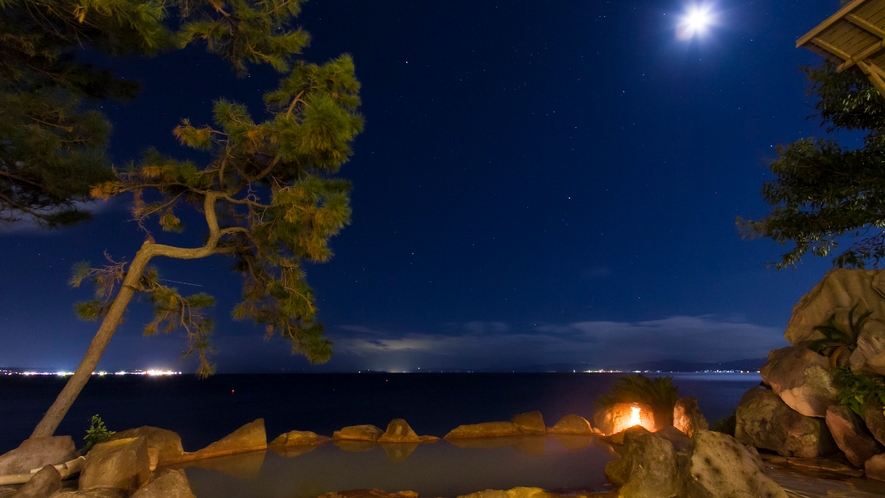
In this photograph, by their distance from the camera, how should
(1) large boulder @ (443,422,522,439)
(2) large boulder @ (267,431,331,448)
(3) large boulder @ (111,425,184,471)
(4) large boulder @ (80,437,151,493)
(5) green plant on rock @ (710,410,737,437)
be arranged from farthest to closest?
(1) large boulder @ (443,422,522,439) → (2) large boulder @ (267,431,331,448) → (5) green plant on rock @ (710,410,737,437) → (3) large boulder @ (111,425,184,471) → (4) large boulder @ (80,437,151,493)

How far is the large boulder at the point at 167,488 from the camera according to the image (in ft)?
18.3

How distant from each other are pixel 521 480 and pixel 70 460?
274 inches

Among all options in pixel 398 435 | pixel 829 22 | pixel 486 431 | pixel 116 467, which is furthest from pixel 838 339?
pixel 116 467

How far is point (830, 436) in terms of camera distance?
284 inches

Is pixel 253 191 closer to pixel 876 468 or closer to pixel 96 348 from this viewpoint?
pixel 96 348

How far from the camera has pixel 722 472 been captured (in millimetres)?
5191

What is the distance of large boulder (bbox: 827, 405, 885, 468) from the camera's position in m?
6.39

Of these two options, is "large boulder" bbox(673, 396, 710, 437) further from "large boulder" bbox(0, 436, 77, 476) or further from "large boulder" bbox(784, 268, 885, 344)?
"large boulder" bbox(0, 436, 77, 476)

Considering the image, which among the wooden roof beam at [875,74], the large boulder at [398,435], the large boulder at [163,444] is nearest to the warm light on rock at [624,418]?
the large boulder at [398,435]

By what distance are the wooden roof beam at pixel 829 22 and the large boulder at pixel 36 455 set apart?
448 inches

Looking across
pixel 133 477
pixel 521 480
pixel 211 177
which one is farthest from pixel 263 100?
pixel 521 480

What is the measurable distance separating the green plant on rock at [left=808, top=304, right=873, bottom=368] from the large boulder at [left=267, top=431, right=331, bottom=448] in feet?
35.1

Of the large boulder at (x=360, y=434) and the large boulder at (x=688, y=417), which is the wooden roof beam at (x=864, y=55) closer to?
the large boulder at (x=688, y=417)

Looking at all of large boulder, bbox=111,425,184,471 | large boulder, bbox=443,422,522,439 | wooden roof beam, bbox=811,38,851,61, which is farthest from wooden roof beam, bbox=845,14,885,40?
large boulder, bbox=111,425,184,471
